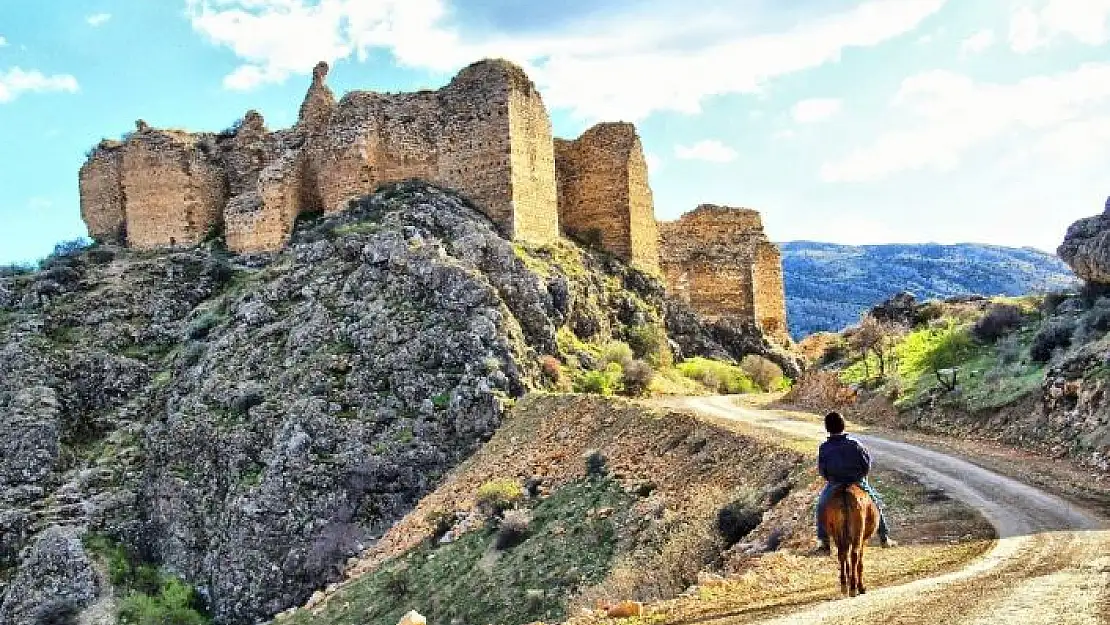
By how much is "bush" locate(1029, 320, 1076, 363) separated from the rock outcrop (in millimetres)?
1630

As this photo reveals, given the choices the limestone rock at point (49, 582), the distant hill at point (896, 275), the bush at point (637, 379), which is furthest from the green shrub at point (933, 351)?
the distant hill at point (896, 275)

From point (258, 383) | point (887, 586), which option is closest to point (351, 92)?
point (258, 383)

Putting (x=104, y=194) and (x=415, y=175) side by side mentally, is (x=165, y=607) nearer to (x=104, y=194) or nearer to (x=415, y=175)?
(x=415, y=175)

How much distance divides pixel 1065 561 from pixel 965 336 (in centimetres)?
1784

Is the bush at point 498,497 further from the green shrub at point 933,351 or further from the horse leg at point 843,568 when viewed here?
the green shrub at point 933,351

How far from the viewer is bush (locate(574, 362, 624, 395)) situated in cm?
2795

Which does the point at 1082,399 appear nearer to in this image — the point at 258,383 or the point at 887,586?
the point at 887,586

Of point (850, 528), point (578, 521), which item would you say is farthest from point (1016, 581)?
point (578, 521)

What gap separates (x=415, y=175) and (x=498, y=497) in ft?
51.5

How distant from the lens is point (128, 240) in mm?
36281

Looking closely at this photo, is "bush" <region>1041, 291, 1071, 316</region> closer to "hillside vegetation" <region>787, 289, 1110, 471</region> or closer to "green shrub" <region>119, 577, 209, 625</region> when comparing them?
"hillside vegetation" <region>787, 289, 1110, 471</region>

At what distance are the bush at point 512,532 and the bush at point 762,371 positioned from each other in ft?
61.0

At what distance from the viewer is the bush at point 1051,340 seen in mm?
21328

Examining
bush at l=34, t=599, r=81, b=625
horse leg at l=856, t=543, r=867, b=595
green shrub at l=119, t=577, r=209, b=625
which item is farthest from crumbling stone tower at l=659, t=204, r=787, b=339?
horse leg at l=856, t=543, r=867, b=595
